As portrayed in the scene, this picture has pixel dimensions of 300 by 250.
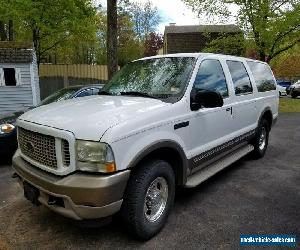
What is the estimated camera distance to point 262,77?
22.3ft

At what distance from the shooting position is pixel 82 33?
21.7 meters

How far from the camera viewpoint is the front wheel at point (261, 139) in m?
6.64

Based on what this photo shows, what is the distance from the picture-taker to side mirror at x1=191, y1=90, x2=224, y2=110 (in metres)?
4.15

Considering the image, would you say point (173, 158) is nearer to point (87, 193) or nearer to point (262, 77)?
point (87, 193)

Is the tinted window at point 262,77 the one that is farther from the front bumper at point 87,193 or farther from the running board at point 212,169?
the front bumper at point 87,193

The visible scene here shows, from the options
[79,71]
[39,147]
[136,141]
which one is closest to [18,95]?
[79,71]

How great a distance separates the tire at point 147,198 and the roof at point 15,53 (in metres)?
12.9

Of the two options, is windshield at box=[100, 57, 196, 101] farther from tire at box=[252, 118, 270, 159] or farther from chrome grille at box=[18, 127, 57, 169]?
tire at box=[252, 118, 270, 159]

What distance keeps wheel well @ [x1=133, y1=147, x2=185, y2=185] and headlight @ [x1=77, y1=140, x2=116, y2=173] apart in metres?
0.69

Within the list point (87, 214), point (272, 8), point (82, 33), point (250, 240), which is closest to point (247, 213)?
point (250, 240)

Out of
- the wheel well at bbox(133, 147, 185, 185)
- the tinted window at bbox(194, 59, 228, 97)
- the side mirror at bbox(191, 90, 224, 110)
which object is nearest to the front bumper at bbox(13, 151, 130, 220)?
the wheel well at bbox(133, 147, 185, 185)

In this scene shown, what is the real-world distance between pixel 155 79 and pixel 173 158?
1.16m

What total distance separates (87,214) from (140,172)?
701 mm

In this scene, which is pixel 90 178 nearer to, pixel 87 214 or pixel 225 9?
pixel 87 214
